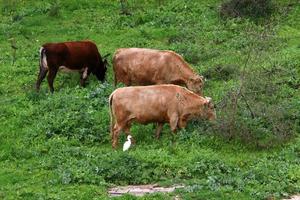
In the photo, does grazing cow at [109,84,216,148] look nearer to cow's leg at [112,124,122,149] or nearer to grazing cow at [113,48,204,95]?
cow's leg at [112,124,122,149]

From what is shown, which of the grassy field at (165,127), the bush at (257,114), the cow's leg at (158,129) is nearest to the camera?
the grassy field at (165,127)

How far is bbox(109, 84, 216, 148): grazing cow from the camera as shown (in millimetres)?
14859

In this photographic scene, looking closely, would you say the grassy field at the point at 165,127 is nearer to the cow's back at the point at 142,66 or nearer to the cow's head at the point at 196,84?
the cow's head at the point at 196,84

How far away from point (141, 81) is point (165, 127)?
274 centimetres

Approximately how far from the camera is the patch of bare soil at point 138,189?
12352mm

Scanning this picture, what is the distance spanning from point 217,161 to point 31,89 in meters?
7.30

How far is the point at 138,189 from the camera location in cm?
1263

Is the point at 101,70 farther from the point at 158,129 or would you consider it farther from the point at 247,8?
the point at 247,8

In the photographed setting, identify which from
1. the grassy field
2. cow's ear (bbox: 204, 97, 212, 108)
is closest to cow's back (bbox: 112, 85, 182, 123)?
the grassy field

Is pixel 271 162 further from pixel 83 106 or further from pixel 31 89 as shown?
pixel 31 89

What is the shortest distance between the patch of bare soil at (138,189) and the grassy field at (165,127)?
0.17 metres

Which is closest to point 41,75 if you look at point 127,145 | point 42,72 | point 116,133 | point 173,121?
point 42,72

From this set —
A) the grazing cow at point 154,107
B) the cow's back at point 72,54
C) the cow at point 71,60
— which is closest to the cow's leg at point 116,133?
the grazing cow at point 154,107

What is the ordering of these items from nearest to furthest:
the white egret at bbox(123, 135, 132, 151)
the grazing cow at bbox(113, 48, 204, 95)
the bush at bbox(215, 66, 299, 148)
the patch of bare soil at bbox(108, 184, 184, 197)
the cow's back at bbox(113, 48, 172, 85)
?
the patch of bare soil at bbox(108, 184, 184, 197) < the white egret at bbox(123, 135, 132, 151) < the bush at bbox(215, 66, 299, 148) < the grazing cow at bbox(113, 48, 204, 95) < the cow's back at bbox(113, 48, 172, 85)
